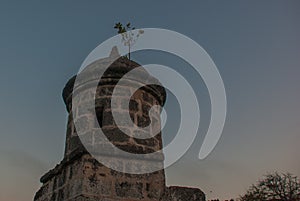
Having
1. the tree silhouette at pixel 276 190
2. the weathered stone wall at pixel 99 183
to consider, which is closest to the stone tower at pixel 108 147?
the weathered stone wall at pixel 99 183

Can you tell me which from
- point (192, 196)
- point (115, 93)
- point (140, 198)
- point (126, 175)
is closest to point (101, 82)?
point (115, 93)

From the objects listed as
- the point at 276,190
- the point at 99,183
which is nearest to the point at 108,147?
the point at 99,183

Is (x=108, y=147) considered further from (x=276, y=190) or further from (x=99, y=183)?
(x=276, y=190)

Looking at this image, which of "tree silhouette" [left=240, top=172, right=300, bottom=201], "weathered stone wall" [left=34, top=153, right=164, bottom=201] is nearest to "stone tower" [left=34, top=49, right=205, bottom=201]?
"weathered stone wall" [left=34, top=153, right=164, bottom=201]

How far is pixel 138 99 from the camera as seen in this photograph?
4543 mm

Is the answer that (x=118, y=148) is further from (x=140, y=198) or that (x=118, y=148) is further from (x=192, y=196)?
(x=192, y=196)

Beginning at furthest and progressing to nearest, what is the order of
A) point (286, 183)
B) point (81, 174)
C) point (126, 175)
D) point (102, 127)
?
point (286, 183), point (102, 127), point (126, 175), point (81, 174)

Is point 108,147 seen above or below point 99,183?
above

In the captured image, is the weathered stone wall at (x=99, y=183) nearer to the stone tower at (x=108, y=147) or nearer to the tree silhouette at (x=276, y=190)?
the stone tower at (x=108, y=147)

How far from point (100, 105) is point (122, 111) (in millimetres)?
326

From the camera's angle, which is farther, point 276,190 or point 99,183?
point 276,190

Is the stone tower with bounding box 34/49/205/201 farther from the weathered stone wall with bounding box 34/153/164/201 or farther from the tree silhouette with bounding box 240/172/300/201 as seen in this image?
the tree silhouette with bounding box 240/172/300/201

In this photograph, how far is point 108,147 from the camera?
3.95m

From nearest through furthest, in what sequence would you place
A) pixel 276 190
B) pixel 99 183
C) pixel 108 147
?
1. pixel 99 183
2. pixel 108 147
3. pixel 276 190
